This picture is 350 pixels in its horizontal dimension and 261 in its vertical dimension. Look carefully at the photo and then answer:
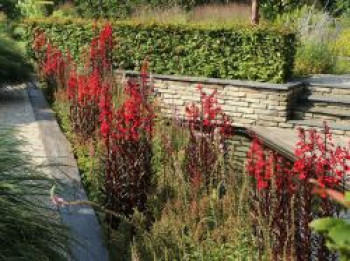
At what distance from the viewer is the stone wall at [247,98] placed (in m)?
7.95

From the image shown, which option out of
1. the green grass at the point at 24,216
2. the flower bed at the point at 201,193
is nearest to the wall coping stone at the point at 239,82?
the flower bed at the point at 201,193

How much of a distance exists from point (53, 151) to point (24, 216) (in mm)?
2879

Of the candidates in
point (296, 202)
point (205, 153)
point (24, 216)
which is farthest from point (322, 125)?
point (24, 216)

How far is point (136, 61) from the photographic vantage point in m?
9.58

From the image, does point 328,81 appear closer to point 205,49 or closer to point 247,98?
point 247,98

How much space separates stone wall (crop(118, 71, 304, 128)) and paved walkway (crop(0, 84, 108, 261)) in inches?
63.1

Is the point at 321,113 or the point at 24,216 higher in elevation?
the point at 24,216

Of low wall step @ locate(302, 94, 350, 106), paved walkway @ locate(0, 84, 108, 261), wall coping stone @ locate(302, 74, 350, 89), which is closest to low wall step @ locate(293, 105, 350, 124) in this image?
low wall step @ locate(302, 94, 350, 106)

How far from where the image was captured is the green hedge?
8234mm

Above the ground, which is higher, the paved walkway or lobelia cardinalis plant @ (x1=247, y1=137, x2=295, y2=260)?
lobelia cardinalis plant @ (x1=247, y1=137, x2=295, y2=260)

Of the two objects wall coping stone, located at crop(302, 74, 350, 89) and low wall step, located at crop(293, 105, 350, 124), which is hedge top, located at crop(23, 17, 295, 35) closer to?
wall coping stone, located at crop(302, 74, 350, 89)

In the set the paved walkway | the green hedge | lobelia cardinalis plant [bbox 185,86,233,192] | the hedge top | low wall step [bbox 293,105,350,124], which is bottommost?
low wall step [bbox 293,105,350,124]

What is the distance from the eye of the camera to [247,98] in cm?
822

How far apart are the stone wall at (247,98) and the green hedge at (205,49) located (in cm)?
24
